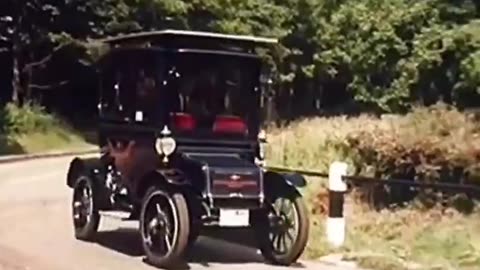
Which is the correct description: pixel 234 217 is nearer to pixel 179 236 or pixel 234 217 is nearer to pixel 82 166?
pixel 179 236

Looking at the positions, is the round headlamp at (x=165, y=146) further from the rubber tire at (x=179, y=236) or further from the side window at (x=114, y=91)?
the side window at (x=114, y=91)

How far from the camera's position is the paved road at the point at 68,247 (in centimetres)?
1188

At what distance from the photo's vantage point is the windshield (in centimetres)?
1251

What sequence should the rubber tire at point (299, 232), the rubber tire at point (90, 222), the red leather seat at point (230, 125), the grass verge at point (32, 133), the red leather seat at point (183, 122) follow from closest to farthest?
the rubber tire at point (299, 232)
the red leather seat at point (183, 122)
the red leather seat at point (230, 125)
the rubber tire at point (90, 222)
the grass verge at point (32, 133)

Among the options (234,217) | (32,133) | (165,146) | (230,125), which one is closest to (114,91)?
(230,125)

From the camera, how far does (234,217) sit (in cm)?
1165

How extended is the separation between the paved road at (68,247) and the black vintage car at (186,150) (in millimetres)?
354

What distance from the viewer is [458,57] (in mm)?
28141

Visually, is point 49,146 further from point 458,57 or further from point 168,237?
point 168,237

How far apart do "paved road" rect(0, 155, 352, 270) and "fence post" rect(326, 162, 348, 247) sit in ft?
2.52

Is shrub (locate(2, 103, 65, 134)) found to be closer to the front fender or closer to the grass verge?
the grass verge

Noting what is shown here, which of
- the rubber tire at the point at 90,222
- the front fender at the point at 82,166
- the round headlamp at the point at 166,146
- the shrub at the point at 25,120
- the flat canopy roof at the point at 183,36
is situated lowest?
the rubber tire at the point at 90,222

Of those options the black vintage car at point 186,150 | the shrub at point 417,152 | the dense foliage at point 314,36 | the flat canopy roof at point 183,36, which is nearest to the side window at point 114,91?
the black vintage car at point 186,150

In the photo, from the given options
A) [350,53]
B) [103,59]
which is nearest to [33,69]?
[350,53]
